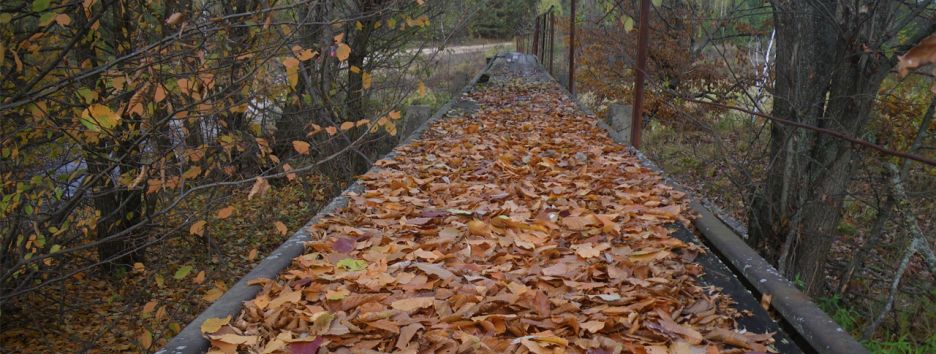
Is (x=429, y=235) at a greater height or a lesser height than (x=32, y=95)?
lesser

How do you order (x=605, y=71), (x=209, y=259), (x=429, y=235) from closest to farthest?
1. (x=429, y=235)
2. (x=209, y=259)
3. (x=605, y=71)

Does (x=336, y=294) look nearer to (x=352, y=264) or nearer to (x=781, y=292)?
(x=352, y=264)

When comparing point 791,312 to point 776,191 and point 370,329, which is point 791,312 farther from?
point 776,191

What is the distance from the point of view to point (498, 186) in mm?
4285

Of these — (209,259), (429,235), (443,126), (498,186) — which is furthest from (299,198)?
(429,235)

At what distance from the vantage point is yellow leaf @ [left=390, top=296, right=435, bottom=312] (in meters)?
2.39

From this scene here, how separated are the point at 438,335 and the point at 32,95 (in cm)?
206

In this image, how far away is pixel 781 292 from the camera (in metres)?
2.40

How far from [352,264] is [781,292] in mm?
1692

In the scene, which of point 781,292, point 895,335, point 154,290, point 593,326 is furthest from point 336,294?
point 154,290

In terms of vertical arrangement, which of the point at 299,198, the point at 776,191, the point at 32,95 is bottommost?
the point at 299,198

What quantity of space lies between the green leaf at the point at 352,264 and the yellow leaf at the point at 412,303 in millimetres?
438

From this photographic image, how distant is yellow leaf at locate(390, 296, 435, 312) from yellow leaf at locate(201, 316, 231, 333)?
22.6 inches

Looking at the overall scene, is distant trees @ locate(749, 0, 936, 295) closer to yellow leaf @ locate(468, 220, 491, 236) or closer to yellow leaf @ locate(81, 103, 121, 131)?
yellow leaf @ locate(468, 220, 491, 236)
